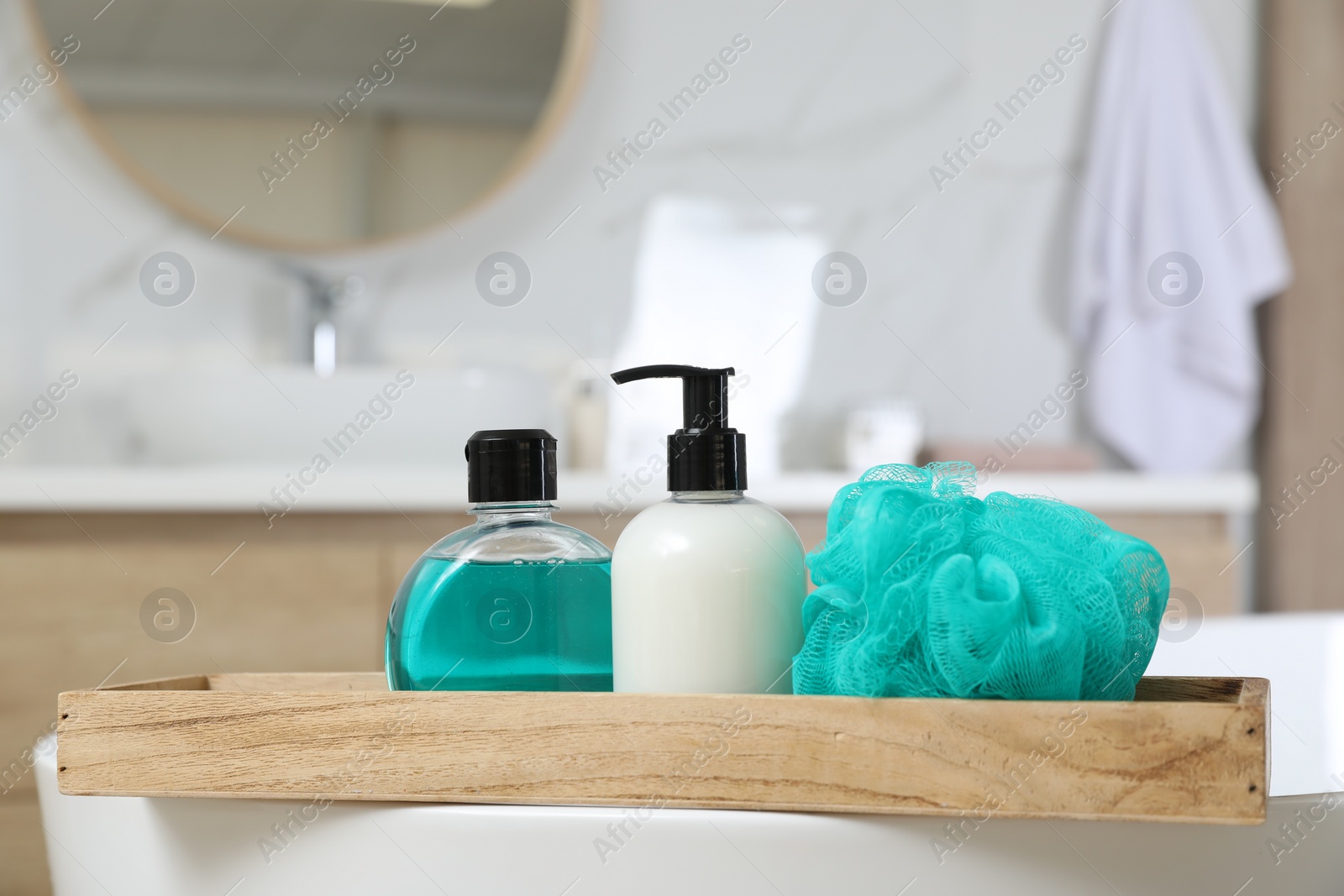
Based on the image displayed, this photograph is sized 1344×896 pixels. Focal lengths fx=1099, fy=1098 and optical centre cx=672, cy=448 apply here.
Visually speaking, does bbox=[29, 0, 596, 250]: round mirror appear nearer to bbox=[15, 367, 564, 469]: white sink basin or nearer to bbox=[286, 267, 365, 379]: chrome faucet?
bbox=[286, 267, 365, 379]: chrome faucet

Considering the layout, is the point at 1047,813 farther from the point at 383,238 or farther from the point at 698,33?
the point at 698,33

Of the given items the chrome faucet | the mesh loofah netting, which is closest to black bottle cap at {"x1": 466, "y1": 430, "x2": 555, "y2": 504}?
the mesh loofah netting

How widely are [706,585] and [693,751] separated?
2.4 inches

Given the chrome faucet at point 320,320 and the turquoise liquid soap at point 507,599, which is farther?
the chrome faucet at point 320,320

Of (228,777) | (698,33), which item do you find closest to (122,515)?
(228,777)

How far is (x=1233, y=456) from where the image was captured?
192cm

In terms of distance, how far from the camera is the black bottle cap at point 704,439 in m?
0.42

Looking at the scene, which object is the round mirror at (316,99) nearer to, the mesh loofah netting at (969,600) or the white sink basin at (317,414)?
the white sink basin at (317,414)

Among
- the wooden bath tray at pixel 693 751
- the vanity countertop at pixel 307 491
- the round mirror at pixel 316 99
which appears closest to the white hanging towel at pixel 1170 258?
the vanity countertop at pixel 307 491

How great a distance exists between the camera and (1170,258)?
1.83 m

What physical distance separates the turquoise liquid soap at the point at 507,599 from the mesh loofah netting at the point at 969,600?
0.09m

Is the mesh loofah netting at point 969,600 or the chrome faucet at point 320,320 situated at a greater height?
the chrome faucet at point 320,320

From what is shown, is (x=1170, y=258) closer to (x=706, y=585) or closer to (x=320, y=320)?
(x=320, y=320)

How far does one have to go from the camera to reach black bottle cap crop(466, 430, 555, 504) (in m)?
0.43
